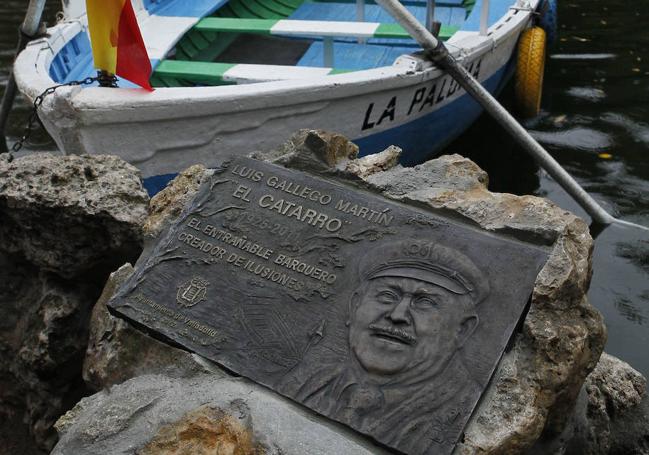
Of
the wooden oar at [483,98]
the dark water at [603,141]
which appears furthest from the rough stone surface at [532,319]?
the dark water at [603,141]

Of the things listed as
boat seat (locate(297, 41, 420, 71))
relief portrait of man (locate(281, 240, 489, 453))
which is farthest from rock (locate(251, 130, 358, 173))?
boat seat (locate(297, 41, 420, 71))

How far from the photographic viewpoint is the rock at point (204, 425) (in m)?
2.02

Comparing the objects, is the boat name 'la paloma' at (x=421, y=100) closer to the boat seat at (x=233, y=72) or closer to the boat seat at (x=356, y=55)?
the boat seat at (x=233, y=72)

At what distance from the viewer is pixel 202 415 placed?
6.84 feet

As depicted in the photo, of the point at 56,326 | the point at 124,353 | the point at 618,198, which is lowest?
the point at 56,326

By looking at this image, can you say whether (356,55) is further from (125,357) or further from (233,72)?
(125,357)

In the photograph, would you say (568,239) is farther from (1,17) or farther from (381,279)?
(1,17)

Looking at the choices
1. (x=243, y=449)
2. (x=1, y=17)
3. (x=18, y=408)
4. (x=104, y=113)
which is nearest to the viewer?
(x=243, y=449)

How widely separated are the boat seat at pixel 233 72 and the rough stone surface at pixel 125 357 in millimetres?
2277

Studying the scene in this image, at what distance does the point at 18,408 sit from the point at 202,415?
150 centimetres

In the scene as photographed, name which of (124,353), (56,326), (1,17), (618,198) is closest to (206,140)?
(56,326)

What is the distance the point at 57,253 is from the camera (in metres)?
2.85

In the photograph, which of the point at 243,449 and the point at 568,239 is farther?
the point at 568,239

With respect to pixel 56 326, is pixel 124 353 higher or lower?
higher
